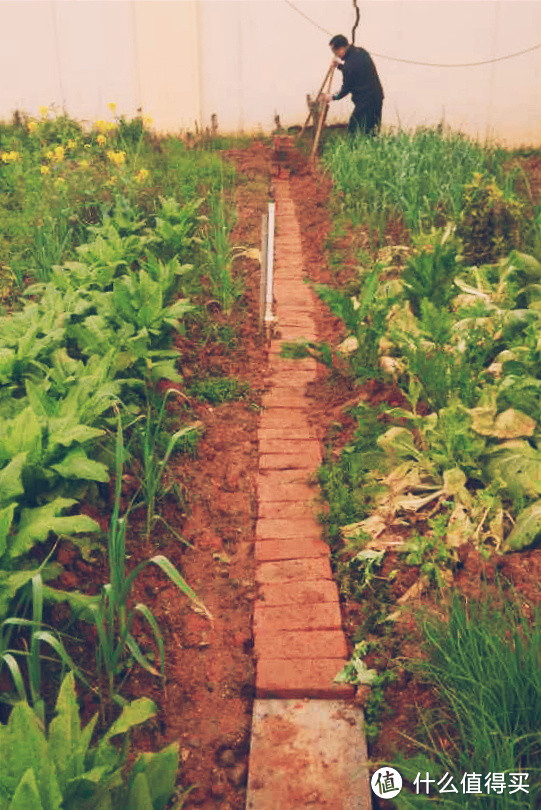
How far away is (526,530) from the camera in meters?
2.67

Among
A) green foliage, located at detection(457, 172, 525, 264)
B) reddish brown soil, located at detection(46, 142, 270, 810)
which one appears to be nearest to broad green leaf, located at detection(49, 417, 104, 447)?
reddish brown soil, located at detection(46, 142, 270, 810)

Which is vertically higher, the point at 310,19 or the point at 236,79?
the point at 310,19

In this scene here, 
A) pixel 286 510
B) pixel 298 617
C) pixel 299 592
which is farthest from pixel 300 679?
pixel 286 510

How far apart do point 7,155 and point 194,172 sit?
1.50 meters

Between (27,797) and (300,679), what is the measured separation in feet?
3.58

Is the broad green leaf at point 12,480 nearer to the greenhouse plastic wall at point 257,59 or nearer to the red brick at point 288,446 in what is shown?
the red brick at point 288,446

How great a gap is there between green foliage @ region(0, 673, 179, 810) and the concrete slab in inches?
16.3

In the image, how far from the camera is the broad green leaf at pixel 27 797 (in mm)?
1445

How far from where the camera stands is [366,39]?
936 cm

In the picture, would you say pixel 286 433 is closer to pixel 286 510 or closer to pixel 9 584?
pixel 286 510

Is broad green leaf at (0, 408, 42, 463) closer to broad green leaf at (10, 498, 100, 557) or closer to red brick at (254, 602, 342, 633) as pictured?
broad green leaf at (10, 498, 100, 557)

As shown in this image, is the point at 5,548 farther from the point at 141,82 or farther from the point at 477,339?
the point at 141,82

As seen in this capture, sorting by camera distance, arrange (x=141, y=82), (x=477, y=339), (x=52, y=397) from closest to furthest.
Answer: (x=52, y=397) → (x=477, y=339) → (x=141, y=82)

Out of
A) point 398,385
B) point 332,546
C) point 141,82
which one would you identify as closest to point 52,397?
point 332,546
